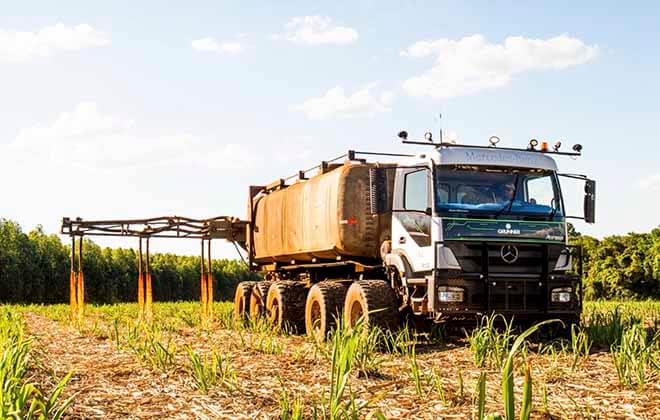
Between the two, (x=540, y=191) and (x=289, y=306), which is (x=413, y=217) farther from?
(x=289, y=306)

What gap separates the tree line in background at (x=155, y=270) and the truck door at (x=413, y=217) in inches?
857

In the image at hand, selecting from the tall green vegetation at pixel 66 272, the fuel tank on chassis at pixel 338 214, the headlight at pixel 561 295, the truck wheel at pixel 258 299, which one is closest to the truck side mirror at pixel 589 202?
the headlight at pixel 561 295

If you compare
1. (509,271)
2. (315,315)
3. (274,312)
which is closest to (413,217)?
(509,271)

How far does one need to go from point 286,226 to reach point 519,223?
592 centimetres

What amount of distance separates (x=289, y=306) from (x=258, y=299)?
2.23 meters

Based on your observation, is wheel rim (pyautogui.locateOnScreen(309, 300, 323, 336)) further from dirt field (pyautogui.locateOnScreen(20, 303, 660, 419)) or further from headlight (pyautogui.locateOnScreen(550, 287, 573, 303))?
headlight (pyautogui.locateOnScreen(550, 287, 573, 303))

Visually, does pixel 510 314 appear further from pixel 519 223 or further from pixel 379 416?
pixel 379 416

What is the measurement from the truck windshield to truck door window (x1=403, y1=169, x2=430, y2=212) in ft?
0.69

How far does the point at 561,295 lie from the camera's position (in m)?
11.6

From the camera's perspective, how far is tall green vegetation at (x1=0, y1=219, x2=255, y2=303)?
45688 millimetres

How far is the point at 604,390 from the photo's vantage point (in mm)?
7680

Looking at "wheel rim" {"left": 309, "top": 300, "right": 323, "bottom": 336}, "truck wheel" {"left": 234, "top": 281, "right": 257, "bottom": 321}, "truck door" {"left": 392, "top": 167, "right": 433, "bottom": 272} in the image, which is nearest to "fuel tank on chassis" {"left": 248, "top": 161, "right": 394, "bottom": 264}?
"truck door" {"left": 392, "top": 167, "right": 433, "bottom": 272}

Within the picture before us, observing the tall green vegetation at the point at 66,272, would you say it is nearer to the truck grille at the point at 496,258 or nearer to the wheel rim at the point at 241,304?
the wheel rim at the point at 241,304

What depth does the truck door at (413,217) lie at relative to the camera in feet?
37.0
